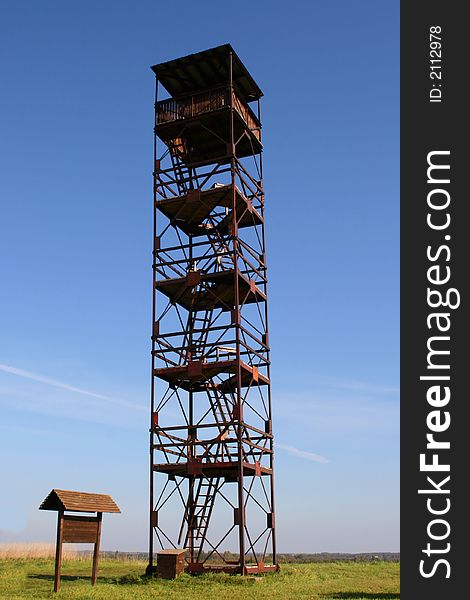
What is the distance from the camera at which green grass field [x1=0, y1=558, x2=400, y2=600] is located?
73.2ft

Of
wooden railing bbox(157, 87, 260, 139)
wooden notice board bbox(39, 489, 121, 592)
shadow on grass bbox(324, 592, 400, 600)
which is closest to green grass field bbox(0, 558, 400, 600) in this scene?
shadow on grass bbox(324, 592, 400, 600)

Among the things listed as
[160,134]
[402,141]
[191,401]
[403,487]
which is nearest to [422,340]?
[403,487]

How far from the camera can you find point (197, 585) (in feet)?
87.4

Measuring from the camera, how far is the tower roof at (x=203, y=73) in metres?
37.6

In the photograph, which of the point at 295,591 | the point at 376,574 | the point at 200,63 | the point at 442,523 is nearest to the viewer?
the point at 442,523

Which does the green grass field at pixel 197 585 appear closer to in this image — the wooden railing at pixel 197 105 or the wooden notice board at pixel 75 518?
the wooden notice board at pixel 75 518

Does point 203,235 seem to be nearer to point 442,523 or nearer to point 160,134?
point 160,134

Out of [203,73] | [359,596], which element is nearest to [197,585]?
[359,596]

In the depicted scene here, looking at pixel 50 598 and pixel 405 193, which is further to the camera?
pixel 50 598

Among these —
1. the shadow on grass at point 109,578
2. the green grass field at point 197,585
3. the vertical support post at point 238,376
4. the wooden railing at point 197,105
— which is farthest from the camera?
the wooden railing at point 197,105

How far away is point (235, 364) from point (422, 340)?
17640 mm

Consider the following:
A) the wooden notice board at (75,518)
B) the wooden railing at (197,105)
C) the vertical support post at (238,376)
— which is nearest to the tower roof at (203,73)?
the wooden railing at (197,105)

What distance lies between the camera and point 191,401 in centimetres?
3644

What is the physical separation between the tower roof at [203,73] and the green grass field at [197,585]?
26.0 meters
